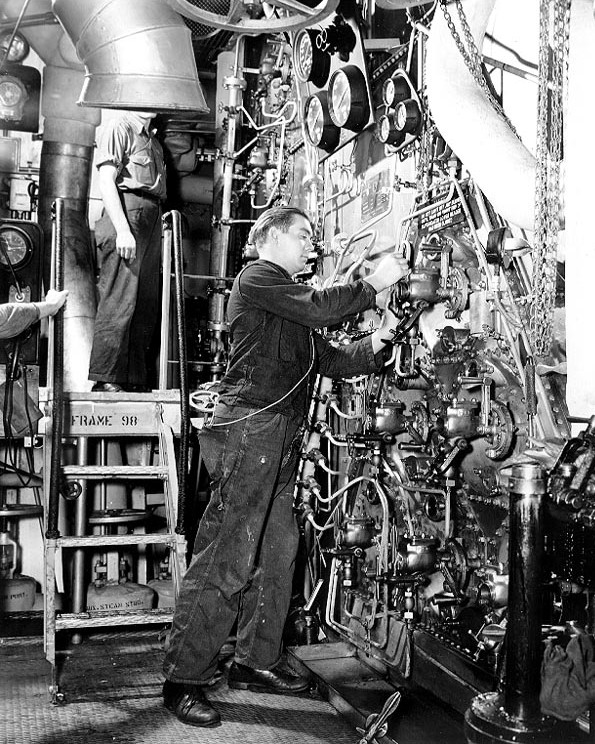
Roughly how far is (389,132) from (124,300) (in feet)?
6.65

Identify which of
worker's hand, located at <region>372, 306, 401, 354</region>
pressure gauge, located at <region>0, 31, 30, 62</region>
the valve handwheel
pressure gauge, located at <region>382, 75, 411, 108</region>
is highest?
pressure gauge, located at <region>0, 31, 30, 62</region>

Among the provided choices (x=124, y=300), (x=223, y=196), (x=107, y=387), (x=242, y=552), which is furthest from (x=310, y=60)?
(x=242, y=552)

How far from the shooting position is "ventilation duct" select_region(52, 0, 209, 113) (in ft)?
13.5

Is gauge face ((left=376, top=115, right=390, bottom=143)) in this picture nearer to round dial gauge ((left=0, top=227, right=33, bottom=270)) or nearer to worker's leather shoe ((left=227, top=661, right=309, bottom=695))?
worker's leather shoe ((left=227, top=661, right=309, bottom=695))

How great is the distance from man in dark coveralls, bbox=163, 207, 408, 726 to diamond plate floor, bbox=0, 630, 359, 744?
89 millimetres

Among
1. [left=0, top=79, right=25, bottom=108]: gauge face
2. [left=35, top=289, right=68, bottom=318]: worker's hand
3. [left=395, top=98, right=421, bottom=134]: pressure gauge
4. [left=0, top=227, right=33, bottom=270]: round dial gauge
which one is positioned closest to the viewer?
[left=395, top=98, right=421, bottom=134]: pressure gauge

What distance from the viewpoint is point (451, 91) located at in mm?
2572

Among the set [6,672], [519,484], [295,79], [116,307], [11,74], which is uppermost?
[11,74]

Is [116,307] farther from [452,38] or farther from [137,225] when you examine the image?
[452,38]

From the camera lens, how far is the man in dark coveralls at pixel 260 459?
9.57 feet

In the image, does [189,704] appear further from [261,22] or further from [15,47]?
[15,47]

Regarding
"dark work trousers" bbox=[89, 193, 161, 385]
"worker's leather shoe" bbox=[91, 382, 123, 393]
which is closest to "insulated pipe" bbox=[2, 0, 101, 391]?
"dark work trousers" bbox=[89, 193, 161, 385]

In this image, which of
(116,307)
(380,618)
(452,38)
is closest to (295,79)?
(116,307)

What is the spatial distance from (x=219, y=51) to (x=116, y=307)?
2.35 m
